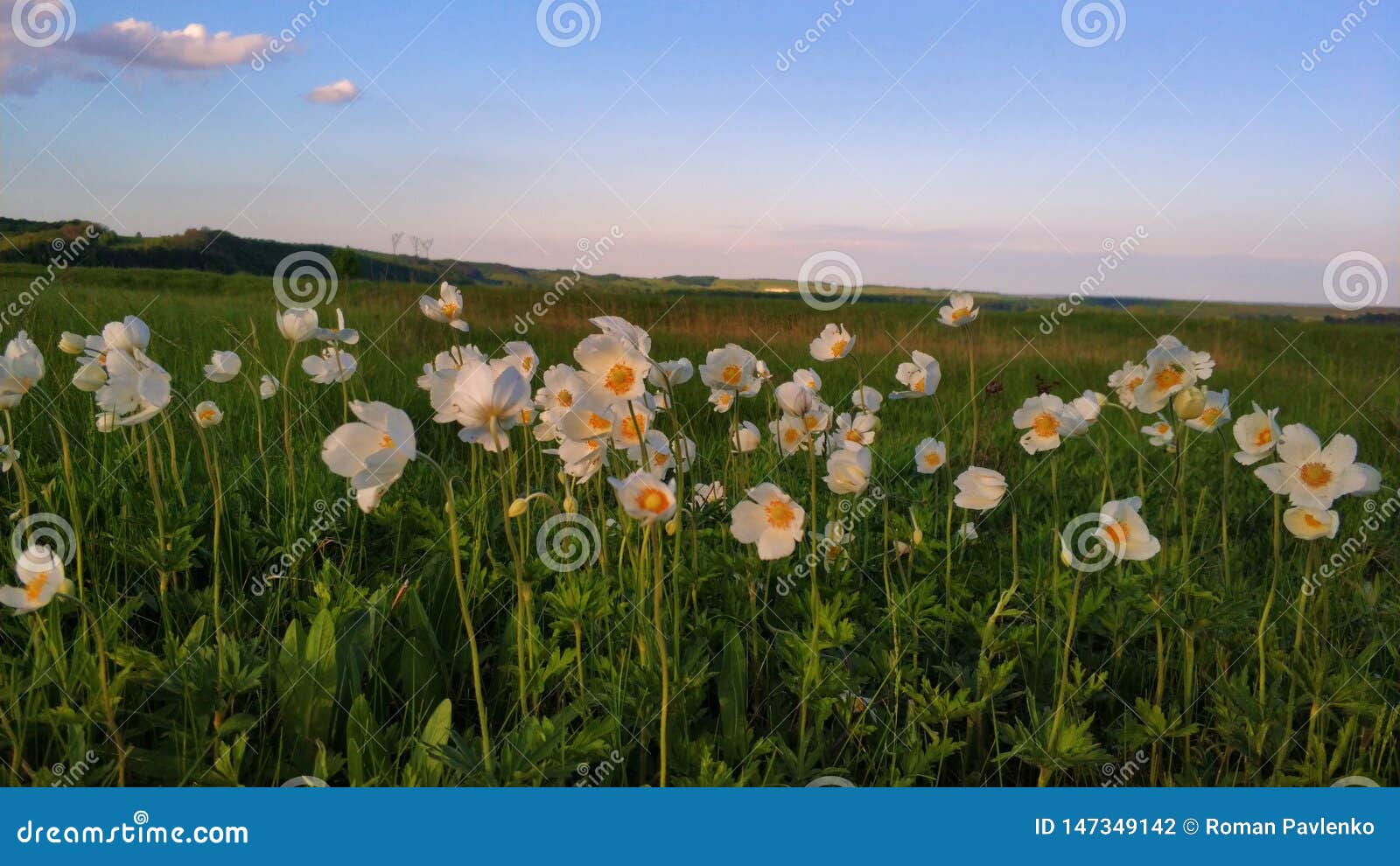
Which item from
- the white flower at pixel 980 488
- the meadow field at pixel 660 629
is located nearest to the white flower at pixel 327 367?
the meadow field at pixel 660 629

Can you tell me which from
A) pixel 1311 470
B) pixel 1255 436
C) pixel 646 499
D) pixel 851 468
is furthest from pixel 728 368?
pixel 1311 470

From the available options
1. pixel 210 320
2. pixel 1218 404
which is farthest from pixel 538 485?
pixel 210 320

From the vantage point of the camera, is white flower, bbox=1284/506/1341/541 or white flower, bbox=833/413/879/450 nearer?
white flower, bbox=1284/506/1341/541

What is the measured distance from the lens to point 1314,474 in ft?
7.61

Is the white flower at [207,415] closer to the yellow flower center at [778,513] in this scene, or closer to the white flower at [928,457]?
the yellow flower center at [778,513]

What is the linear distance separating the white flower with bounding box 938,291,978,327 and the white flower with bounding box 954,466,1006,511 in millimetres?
947

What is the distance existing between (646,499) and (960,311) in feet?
6.27

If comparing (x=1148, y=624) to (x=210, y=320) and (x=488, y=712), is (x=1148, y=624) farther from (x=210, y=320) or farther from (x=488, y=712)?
(x=210, y=320)

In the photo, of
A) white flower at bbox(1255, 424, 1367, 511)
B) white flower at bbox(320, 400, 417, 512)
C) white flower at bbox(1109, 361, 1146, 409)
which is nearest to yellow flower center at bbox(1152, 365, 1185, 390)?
white flower at bbox(1109, 361, 1146, 409)

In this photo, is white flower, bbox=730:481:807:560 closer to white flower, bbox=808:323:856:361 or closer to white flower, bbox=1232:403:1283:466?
white flower, bbox=808:323:856:361

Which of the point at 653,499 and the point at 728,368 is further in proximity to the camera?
the point at 728,368

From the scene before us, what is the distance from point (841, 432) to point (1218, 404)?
3.73ft

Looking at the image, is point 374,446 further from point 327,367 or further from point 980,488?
point 327,367

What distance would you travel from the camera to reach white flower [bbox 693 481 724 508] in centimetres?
294
